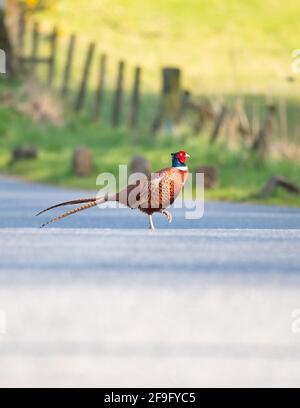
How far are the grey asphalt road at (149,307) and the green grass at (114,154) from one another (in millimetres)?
8052

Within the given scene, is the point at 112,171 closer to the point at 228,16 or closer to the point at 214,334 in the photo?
the point at 214,334

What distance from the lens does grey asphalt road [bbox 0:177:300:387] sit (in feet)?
22.9

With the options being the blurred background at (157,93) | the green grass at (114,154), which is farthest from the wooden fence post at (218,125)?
the green grass at (114,154)

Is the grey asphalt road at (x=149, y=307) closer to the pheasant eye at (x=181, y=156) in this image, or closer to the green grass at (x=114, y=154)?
the pheasant eye at (x=181, y=156)

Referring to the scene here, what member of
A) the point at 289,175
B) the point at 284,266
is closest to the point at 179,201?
the point at 289,175

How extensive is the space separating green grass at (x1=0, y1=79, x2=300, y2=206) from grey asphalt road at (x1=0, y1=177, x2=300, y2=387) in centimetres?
805

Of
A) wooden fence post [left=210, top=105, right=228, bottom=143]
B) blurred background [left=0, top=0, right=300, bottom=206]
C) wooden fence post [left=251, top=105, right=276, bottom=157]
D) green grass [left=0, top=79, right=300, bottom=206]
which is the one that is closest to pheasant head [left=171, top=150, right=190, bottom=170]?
blurred background [left=0, top=0, right=300, bottom=206]

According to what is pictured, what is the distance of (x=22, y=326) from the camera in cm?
819

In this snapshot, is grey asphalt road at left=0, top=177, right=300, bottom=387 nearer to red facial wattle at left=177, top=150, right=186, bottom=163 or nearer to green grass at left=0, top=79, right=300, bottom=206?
red facial wattle at left=177, top=150, right=186, bottom=163

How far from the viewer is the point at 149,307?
29.1 feet

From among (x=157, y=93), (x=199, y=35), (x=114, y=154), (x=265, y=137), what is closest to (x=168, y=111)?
(x=114, y=154)

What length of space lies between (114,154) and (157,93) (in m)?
18.8

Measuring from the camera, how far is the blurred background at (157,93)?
25797mm

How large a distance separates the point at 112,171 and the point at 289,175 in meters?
3.01
